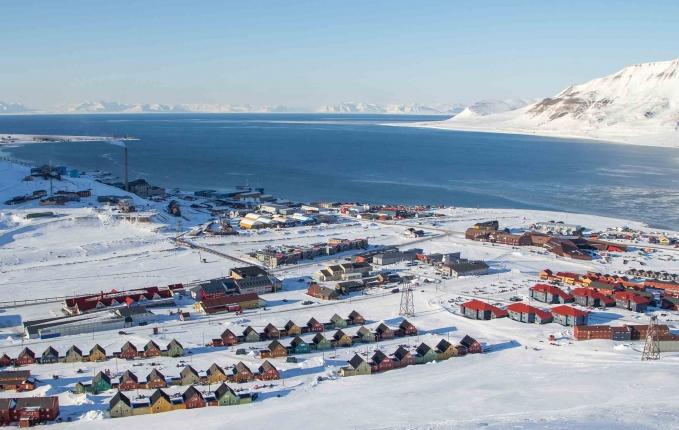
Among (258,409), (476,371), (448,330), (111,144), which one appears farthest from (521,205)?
(111,144)

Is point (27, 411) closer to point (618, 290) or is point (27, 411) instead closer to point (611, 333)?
point (611, 333)

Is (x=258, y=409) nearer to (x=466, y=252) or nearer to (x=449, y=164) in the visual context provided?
(x=466, y=252)

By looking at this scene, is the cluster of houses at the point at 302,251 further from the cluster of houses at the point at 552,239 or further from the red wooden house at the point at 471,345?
the red wooden house at the point at 471,345

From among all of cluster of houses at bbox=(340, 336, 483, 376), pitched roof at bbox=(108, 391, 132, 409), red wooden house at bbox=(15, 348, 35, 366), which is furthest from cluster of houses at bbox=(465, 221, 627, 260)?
red wooden house at bbox=(15, 348, 35, 366)

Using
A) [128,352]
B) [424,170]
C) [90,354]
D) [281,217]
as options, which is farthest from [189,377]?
[424,170]

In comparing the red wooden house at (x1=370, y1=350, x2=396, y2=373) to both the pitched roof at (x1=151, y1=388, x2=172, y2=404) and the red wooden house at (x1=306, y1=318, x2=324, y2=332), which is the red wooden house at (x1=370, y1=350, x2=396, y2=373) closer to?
the red wooden house at (x1=306, y1=318, x2=324, y2=332)

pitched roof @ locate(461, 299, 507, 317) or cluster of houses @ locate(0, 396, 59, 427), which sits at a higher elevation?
pitched roof @ locate(461, 299, 507, 317)
